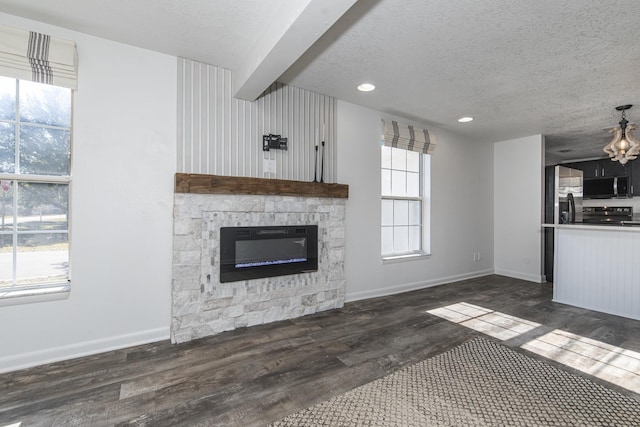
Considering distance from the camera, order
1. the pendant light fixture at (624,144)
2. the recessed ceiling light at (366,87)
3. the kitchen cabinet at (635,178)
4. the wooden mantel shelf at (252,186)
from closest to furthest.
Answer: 1. the wooden mantel shelf at (252,186)
2. the recessed ceiling light at (366,87)
3. the pendant light fixture at (624,144)
4. the kitchen cabinet at (635,178)

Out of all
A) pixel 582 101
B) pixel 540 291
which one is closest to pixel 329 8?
pixel 582 101

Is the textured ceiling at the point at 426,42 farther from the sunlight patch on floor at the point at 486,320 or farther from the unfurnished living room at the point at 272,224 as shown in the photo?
the sunlight patch on floor at the point at 486,320

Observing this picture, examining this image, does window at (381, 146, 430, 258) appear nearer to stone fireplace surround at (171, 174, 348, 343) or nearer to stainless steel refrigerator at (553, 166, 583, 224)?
stone fireplace surround at (171, 174, 348, 343)

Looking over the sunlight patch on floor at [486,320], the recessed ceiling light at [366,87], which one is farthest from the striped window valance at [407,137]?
the sunlight patch on floor at [486,320]

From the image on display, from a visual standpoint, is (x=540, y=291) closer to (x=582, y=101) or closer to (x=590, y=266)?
(x=590, y=266)

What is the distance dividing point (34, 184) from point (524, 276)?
665cm

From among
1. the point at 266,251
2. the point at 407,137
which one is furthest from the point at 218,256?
the point at 407,137

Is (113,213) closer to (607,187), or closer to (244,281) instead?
(244,281)

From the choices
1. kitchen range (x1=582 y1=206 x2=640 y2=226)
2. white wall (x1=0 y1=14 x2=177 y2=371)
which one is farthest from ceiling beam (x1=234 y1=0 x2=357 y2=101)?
kitchen range (x1=582 y1=206 x2=640 y2=226)

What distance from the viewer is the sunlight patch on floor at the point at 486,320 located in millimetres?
2994

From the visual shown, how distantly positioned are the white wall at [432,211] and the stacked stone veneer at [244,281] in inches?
14.0

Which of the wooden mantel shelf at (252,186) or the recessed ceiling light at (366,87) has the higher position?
the recessed ceiling light at (366,87)

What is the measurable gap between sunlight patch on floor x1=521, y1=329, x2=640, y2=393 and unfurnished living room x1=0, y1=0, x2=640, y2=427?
0.02m

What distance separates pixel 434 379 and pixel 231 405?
1.37 m
